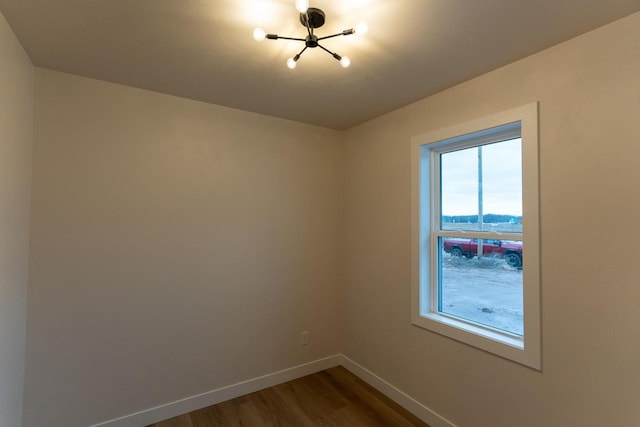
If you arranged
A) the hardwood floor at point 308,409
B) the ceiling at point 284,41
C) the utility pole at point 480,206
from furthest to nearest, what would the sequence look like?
1. the hardwood floor at point 308,409
2. the utility pole at point 480,206
3. the ceiling at point 284,41

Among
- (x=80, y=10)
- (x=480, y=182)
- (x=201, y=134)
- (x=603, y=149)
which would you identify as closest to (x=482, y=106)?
(x=480, y=182)

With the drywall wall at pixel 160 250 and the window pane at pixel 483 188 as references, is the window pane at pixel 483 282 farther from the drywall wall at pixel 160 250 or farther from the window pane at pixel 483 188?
the drywall wall at pixel 160 250

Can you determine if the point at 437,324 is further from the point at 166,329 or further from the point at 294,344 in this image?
the point at 166,329

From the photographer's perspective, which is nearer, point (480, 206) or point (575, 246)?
point (575, 246)

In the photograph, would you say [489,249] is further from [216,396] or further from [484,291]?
[216,396]

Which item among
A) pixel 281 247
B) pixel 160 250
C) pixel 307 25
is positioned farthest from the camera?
pixel 281 247

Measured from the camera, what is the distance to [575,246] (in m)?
1.57

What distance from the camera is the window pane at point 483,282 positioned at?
1.94 m

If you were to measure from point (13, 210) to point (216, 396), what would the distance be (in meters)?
1.93

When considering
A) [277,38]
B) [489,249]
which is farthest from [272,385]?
[277,38]

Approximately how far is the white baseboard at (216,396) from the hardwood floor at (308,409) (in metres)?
0.04

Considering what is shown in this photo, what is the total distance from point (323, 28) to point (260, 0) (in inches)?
13.3

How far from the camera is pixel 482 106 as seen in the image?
1.99 m

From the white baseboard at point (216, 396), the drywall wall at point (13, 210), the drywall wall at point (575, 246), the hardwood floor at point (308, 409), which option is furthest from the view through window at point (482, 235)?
the drywall wall at point (13, 210)
